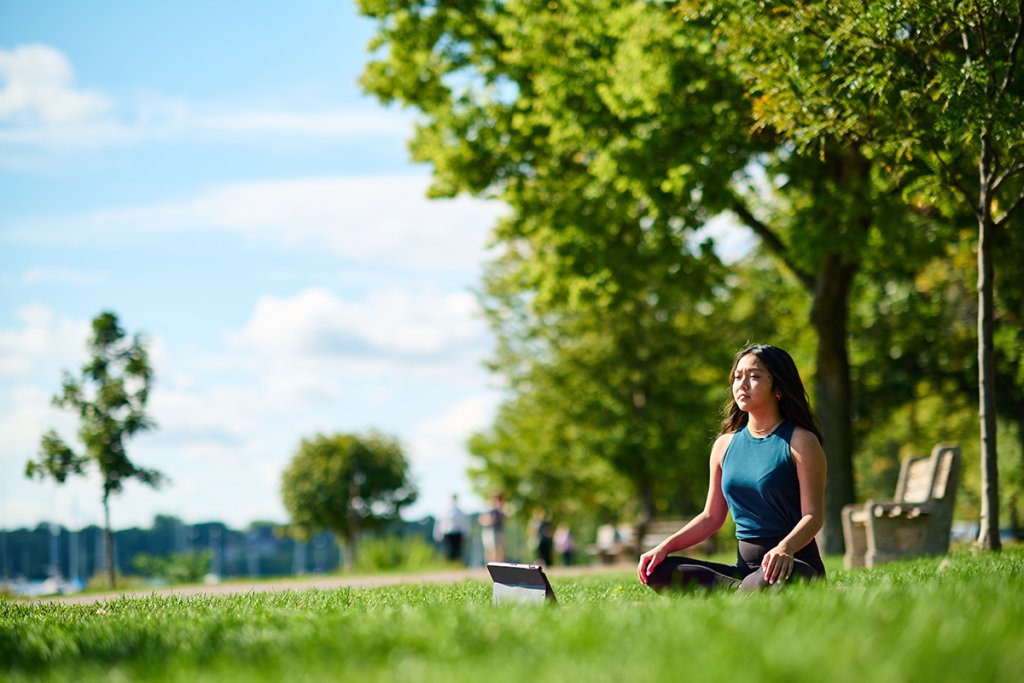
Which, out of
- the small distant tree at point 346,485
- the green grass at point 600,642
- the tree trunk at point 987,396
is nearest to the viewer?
the green grass at point 600,642

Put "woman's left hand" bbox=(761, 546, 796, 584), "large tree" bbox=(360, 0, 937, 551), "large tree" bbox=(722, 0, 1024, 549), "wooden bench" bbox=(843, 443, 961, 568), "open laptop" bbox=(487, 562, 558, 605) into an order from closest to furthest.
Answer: "woman's left hand" bbox=(761, 546, 796, 584) < "open laptop" bbox=(487, 562, 558, 605) < "large tree" bbox=(722, 0, 1024, 549) < "wooden bench" bbox=(843, 443, 961, 568) < "large tree" bbox=(360, 0, 937, 551)

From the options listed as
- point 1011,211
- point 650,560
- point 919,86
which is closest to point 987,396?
point 1011,211

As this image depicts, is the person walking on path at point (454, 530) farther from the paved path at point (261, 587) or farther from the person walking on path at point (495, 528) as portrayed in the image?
the paved path at point (261, 587)

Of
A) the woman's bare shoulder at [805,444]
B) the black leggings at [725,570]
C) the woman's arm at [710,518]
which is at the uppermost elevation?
the woman's bare shoulder at [805,444]

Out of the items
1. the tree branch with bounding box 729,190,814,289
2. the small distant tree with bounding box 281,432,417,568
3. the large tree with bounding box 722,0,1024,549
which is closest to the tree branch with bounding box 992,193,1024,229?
the large tree with bounding box 722,0,1024,549

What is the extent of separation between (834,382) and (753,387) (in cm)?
1370

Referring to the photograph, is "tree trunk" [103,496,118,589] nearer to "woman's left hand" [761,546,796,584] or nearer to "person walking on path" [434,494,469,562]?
"person walking on path" [434,494,469,562]

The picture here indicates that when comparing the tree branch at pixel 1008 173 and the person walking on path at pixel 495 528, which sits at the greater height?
the tree branch at pixel 1008 173

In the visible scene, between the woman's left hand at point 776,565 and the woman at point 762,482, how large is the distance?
30 cm

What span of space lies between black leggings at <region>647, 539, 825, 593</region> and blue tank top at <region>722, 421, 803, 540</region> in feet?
0.29

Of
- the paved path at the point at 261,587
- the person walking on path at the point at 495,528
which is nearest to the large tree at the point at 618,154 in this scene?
the paved path at the point at 261,587

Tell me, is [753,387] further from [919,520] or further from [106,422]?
[106,422]

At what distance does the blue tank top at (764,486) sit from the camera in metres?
7.03

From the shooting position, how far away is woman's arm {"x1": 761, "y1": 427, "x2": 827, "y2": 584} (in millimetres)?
6500
